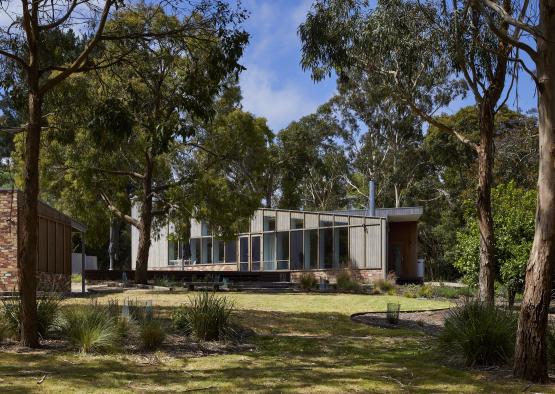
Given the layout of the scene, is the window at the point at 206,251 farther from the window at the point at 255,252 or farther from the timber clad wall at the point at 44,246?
the timber clad wall at the point at 44,246

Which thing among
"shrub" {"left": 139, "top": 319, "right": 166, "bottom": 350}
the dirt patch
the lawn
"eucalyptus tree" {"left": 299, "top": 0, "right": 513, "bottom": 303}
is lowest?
the dirt patch

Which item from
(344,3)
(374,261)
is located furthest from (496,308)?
(374,261)

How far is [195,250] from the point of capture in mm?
40500

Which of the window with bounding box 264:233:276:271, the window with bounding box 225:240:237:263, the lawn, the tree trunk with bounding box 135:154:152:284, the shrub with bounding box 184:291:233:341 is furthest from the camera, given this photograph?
the window with bounding box 225:240:237:263

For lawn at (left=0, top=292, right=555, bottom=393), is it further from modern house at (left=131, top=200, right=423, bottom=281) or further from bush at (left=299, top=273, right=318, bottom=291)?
modern house at (left=131, top=200, right=423, bottom=281)

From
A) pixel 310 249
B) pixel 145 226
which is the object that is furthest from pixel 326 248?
pixel 145 226

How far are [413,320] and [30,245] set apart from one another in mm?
8703

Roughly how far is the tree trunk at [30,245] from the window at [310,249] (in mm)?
24977

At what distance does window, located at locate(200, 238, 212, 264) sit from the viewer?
39.6 meters

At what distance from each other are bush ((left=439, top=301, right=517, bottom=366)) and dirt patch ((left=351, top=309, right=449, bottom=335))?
10.7 feet

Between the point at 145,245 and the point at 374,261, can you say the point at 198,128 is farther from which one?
the point at 374,261

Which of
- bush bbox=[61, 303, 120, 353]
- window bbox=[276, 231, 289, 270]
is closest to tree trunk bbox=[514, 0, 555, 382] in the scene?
bush bbox=[61, 303, 120, 353]

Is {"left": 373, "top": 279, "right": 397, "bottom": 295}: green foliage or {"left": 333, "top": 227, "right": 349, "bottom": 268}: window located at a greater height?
{"left": 333, "top": 227, "right": 349, "bottom": 268}: window

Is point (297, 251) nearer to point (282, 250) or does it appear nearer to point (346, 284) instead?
point (282, 250)
